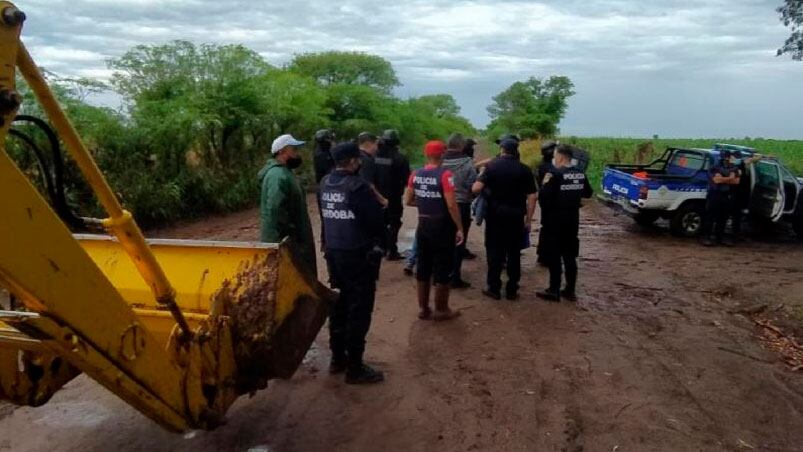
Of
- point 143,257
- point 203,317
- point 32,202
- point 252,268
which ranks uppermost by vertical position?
point 32,202

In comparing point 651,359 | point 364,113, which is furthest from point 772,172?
point 364,113

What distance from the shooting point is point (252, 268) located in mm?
4242

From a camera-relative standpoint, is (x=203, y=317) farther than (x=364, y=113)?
No

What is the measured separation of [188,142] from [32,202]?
449 inches

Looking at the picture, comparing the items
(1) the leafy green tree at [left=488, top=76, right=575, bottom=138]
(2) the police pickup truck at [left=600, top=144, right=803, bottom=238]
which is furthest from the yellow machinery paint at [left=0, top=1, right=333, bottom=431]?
(1) the leafy green tree at [left=488, top=76, right=575, bottom=138]

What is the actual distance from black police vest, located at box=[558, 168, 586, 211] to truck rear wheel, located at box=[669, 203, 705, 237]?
5.35 metres

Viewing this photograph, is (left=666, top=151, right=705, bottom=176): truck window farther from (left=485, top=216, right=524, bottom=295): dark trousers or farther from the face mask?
the face mask

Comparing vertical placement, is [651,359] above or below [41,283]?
below

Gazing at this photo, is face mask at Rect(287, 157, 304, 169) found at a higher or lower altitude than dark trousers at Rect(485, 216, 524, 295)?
higher

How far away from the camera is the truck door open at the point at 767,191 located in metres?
11.7

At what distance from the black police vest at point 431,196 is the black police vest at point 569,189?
1.54 meters

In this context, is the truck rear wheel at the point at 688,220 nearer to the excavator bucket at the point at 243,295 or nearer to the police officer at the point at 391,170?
the police officer at the point at 391,170

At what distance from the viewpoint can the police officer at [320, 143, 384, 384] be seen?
5164mm

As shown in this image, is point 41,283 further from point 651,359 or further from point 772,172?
point 772,172
